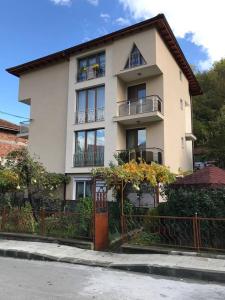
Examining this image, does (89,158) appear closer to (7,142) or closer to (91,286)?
(7,142)

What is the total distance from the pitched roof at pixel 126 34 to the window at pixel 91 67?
724mm

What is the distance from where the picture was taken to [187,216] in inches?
388

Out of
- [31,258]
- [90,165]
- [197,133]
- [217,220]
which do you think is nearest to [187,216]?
[217,220]

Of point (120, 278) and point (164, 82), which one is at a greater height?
point (164, 82)

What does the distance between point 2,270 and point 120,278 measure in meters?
2.91

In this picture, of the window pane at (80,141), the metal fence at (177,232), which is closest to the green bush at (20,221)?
the metal fence at (177,232)

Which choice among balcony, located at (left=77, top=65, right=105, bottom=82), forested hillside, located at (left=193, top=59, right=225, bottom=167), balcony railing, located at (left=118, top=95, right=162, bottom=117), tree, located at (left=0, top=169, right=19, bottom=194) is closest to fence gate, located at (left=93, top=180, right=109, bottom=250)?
tree, located at (left=0, top=169, right=19, bottom=194)

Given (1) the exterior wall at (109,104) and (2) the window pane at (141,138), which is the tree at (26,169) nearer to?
(1) the exterior wall at (109,104)

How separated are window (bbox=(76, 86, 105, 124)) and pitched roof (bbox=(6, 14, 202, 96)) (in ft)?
10.2

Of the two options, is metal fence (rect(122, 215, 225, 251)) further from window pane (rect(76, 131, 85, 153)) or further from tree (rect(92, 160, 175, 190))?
window pane (rect(76, 131, 85, 153))

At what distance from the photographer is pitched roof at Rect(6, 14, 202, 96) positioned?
69.3 ft

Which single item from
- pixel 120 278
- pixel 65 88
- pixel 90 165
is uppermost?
pixel 65 88

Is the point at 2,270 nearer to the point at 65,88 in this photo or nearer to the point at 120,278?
the point at 120,278

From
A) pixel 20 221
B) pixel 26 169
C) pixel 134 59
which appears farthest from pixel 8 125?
pixel 20 221
